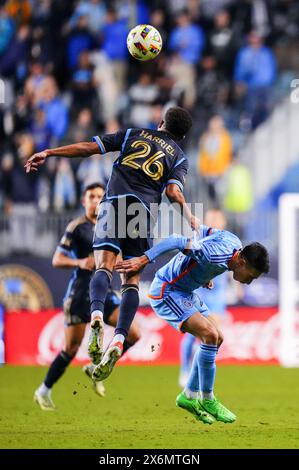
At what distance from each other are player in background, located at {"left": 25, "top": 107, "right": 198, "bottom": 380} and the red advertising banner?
20.4 feet

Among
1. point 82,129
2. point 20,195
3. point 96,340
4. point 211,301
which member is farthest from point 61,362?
point 82,129

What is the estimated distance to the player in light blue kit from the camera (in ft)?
25.5

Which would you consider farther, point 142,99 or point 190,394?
point 142,99

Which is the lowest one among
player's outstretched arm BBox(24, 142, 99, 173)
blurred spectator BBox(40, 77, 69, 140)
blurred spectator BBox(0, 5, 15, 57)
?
player's outstretched arm BBox(24, 142, 99, 173)

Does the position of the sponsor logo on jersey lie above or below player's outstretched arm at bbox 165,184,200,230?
below

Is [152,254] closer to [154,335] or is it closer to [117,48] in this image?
[154,335]

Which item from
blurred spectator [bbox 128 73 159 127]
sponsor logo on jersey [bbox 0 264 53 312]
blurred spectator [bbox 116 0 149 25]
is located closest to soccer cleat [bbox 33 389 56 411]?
sponsor logo on jersey [bbox 0 264 53 312]

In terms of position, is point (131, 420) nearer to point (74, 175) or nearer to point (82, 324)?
point (82, 324)

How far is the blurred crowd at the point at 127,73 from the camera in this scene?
610 inches

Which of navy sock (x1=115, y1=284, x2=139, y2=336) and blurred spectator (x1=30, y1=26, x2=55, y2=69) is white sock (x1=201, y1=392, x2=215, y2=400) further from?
blurred spectator (x1=30, y1=26, x2=55, y2=69)

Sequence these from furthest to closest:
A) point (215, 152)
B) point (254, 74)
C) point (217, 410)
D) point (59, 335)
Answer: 1. point (254, 74)
2. point (215, 152)
3. point (59, 335)
4. point (217, 410)

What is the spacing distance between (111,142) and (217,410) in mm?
2534

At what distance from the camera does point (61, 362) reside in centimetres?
1013
